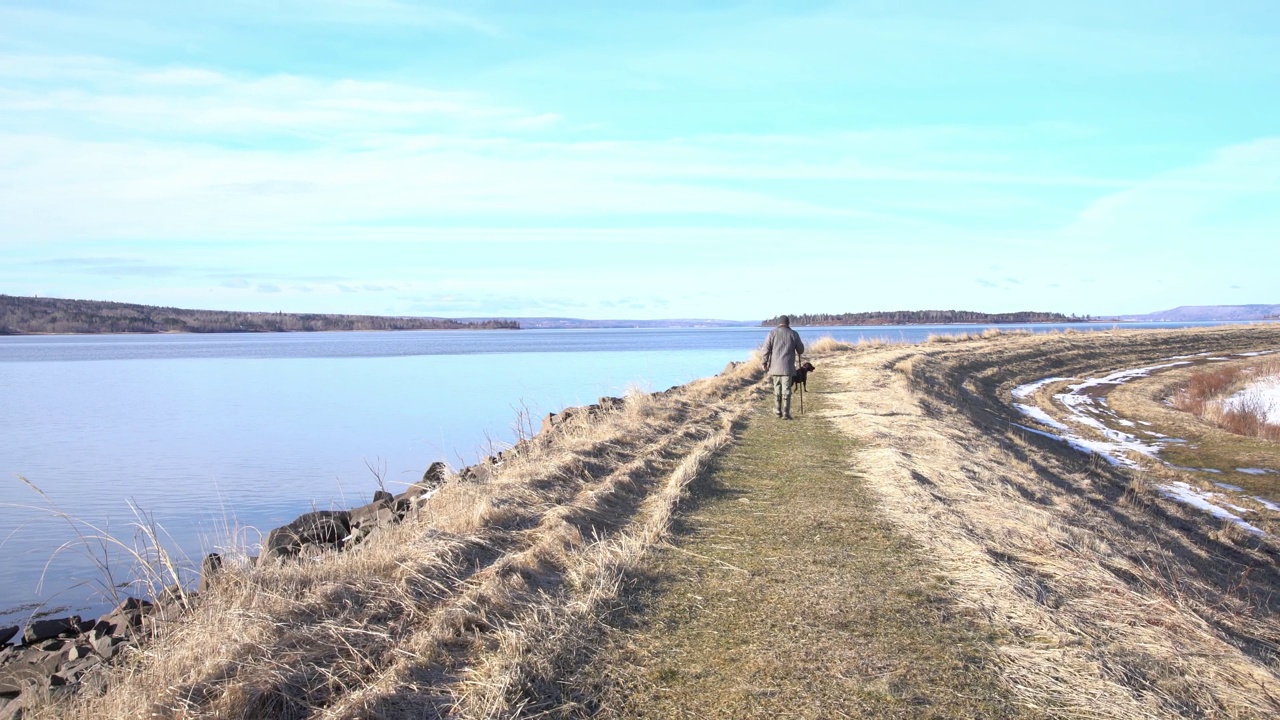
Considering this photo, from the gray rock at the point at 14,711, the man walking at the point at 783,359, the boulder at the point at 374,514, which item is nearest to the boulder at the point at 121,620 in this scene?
A: the gray rock at the point at 14,711

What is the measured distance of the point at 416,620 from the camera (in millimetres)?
5328

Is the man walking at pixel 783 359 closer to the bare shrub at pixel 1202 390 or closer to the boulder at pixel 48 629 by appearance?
the boulder at pixel 48 629

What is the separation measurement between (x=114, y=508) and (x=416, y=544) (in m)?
8.44

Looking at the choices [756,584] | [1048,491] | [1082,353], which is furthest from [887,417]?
[1082,353]

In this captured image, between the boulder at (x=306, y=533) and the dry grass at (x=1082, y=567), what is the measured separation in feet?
18.4

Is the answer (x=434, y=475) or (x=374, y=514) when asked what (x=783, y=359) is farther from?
(x=374, y=514)

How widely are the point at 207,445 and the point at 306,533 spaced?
478 inches

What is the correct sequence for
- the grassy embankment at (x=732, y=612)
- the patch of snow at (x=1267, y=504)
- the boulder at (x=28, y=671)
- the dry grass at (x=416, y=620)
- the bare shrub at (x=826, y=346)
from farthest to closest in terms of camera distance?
the bare shrub at (x=826, y=346) < the patch of snow at (x=1267, y=504) < the boulder at (x=28, y=671) < the grassy embankment at (x=732, y=612) < the dry grass at (x=416, y=620)

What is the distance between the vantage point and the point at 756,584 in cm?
610

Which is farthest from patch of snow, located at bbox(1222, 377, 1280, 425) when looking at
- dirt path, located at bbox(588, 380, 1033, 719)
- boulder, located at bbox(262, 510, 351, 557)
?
boulder, located at bbox(262, 510, 351, 557)

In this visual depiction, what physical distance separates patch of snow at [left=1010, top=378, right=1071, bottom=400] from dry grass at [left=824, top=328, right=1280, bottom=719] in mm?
13521

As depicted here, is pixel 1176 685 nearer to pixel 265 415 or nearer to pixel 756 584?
pixel 756 584

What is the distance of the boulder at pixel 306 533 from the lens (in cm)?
777

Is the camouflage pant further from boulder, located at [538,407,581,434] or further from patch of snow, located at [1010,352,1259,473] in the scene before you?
patch of snow, located at [1010,352,1259,473]
